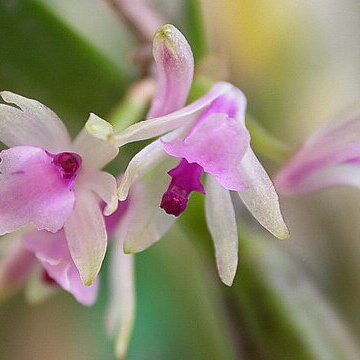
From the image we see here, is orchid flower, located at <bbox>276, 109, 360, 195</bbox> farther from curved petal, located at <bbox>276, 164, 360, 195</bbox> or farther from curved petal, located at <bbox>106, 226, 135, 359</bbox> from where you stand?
curved petal, located at <bbox>106, 226, 135, 359</bbox>

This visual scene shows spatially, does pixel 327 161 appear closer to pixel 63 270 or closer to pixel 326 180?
pixel 326 180

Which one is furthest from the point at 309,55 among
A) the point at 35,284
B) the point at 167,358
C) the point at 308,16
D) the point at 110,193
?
the point at 110,193

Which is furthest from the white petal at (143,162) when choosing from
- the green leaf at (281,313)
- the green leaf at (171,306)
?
the green leaf at (171,306)

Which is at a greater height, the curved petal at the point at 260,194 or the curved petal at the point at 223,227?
the curved petal at the point at 260,194

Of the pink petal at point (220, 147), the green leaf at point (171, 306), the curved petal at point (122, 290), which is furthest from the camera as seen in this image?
the green leaf at point (171, 306)

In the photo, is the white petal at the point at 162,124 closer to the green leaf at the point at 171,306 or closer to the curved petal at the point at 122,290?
the curved petal at the point at 122,290

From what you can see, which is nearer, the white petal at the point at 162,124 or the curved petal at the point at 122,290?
the white petal at the point at 162,124

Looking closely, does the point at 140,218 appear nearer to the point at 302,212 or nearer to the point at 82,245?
the point at 82,245
